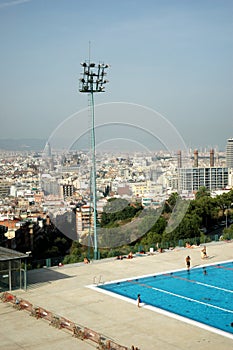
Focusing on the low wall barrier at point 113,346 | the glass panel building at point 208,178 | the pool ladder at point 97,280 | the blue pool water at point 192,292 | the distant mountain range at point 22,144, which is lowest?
the blue pool water at point 192,292

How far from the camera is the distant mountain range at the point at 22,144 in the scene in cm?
3869

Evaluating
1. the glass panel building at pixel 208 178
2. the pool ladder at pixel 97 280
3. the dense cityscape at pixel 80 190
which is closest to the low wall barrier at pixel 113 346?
the pool ladder at pixel 97 280

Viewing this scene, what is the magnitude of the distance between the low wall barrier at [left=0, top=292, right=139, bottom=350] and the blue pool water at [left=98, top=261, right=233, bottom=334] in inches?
88.6

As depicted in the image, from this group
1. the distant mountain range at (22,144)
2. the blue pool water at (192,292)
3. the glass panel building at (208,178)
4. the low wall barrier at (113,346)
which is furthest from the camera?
the glass panel building at (208,178)

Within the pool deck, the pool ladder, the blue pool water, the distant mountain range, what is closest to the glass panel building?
the distant mountain range

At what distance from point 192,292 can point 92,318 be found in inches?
124

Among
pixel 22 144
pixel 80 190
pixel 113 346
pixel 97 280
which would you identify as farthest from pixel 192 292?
pixel 22 144

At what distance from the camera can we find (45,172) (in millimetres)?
23656

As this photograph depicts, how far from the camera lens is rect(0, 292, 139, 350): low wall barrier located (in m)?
8.14

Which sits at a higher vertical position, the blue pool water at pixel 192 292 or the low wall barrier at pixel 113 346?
the low wall barrier at pixel 113 346

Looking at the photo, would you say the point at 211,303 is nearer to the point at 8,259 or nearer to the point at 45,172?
the point at 8,259

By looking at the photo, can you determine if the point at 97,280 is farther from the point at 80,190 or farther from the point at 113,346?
the point at 80,190

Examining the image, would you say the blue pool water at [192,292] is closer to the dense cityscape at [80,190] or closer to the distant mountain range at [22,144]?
the dense cityscape at [80,190]

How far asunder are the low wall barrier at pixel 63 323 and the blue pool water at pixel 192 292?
7.38 ft
